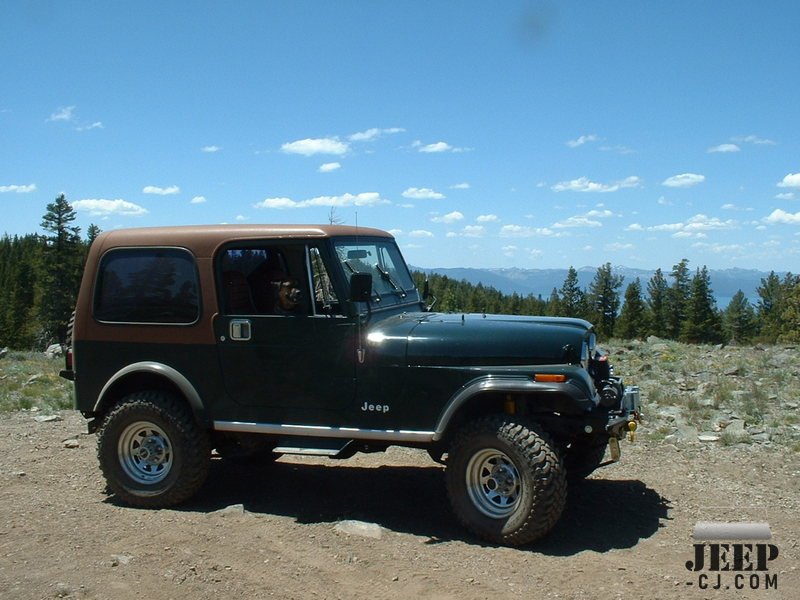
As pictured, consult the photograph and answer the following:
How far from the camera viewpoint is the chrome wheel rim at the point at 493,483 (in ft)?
18.0

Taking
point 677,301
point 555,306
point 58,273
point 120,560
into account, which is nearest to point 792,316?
point 677,301

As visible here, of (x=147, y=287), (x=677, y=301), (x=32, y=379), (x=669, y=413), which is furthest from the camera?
(x=677, y=301)

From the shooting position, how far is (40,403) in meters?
11.7

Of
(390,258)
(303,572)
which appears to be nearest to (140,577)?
(303,572)

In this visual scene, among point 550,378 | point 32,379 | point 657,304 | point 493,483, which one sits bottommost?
point 32,379

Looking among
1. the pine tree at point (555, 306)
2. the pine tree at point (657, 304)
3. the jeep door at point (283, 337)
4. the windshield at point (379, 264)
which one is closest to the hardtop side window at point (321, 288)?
the jeep door at point (283, 337)

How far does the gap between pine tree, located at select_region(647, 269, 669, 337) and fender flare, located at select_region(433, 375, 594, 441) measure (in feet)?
246

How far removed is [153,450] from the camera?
655cm

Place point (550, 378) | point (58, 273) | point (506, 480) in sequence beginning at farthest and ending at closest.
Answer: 1. point (58, 273)
2. point (506, 480)
3. point (550, 378)

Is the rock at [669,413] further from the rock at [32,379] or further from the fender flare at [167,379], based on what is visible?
the rock at [32,379]

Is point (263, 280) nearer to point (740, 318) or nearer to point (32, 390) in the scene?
point (32, 390)

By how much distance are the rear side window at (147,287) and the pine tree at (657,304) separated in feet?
246

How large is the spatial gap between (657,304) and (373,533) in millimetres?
79055

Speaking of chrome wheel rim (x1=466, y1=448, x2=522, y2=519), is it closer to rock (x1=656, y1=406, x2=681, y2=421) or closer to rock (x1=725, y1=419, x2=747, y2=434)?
rock (x1=725, y1=419, x2=747, y2=434)
